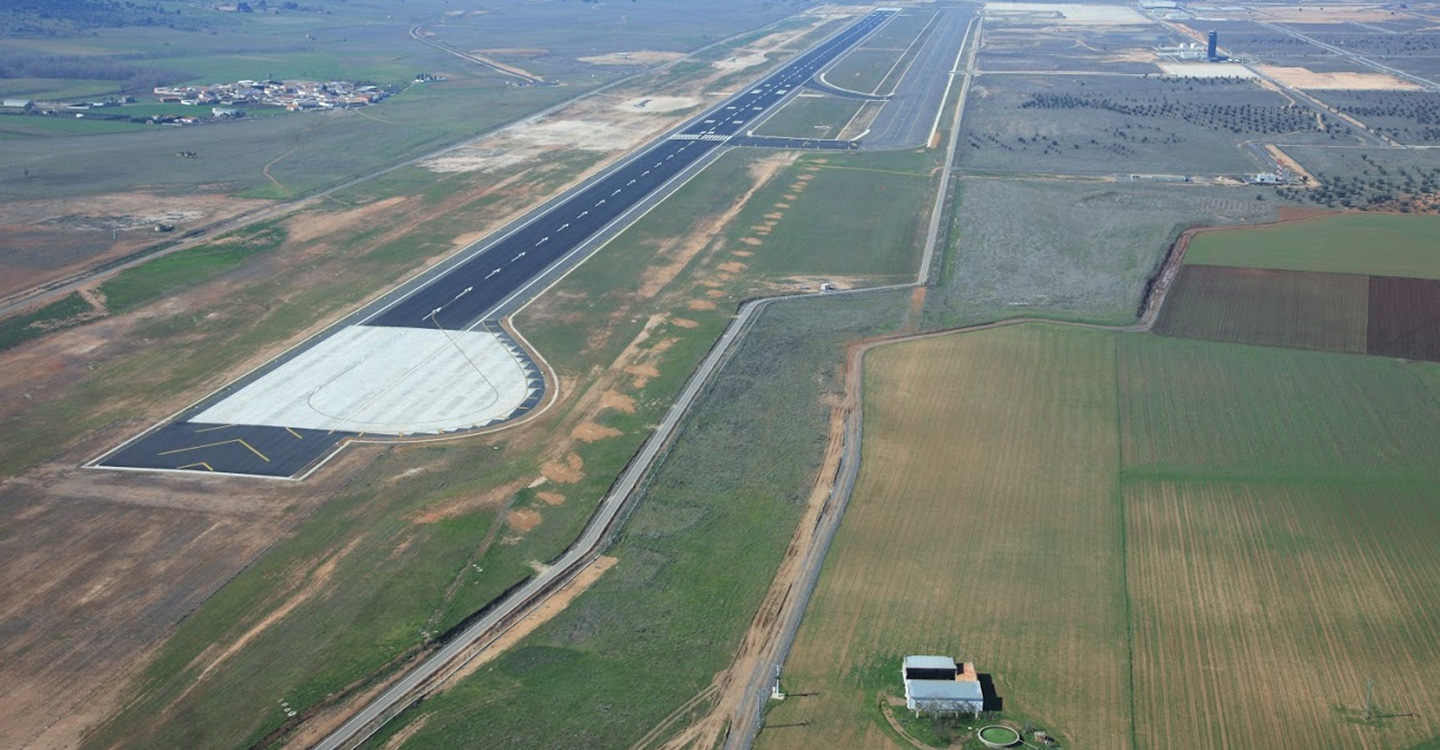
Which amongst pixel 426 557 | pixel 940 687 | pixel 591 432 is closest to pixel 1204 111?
pixel 591 432

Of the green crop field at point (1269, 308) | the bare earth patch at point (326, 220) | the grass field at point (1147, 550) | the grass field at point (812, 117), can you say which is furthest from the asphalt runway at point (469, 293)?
the green crop field at point (1269, 308)

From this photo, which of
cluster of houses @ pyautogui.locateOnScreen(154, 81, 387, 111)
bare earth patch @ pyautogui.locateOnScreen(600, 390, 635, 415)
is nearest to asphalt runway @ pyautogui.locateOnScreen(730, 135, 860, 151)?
cluster of houses @ pyautogui.locateOnScreen(154, 81, 387, 111)

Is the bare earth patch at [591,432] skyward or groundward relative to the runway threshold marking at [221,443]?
groundward

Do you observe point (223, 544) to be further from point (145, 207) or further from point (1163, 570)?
point (145, 207)

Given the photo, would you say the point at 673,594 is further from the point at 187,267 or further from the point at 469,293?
the point at 187,267

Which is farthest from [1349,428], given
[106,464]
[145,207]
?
[145,207]

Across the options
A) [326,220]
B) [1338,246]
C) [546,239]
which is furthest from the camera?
[326,220]

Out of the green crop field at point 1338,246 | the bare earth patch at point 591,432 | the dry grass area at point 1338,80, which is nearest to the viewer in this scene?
the bare earth patch at point 591,432

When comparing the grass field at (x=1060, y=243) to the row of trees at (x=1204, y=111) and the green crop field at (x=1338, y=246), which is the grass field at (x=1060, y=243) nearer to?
the green crop field at (x=1338, y=246)
